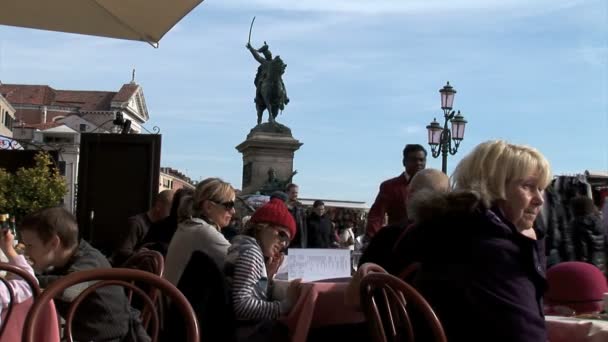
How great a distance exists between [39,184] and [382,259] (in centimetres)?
2158

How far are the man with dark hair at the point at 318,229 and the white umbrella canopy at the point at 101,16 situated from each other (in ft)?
23.7

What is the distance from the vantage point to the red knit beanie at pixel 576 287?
4141 millimetres

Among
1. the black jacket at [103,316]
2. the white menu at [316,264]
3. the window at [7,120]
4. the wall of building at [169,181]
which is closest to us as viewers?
the black jacket at [103,316]

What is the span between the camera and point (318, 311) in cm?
429

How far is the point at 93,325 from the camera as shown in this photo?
371cm

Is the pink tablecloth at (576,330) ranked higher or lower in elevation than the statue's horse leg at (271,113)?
lower

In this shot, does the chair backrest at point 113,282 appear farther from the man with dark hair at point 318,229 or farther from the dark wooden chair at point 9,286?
the man with dark hair at point 318,229

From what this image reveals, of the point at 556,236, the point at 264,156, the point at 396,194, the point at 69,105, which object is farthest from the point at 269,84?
the point at 69,105

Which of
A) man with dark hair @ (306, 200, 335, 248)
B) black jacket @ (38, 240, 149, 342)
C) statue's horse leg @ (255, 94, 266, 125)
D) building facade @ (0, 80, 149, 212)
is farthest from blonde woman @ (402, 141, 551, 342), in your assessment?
building facade @ (0, 80, 149, 212)

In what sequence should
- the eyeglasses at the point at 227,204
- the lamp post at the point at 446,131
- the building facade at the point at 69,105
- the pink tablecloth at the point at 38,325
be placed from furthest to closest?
the building facade at the point at 69,105, the lamp post at the point at 446,131, the eyeglasses at the point at 227,204, the pink tablecloth at the point at 38,325

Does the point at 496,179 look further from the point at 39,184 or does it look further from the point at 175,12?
the point at 39,184

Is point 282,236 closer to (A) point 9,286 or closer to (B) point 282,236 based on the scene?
(B) point 282,236

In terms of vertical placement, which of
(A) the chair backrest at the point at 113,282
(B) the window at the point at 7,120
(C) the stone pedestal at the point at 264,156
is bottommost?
(A) the chair backrest at the point at 113,282

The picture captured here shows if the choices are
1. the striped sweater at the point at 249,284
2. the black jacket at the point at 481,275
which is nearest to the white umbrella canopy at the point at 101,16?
the striped sweater at the point at 249,284
